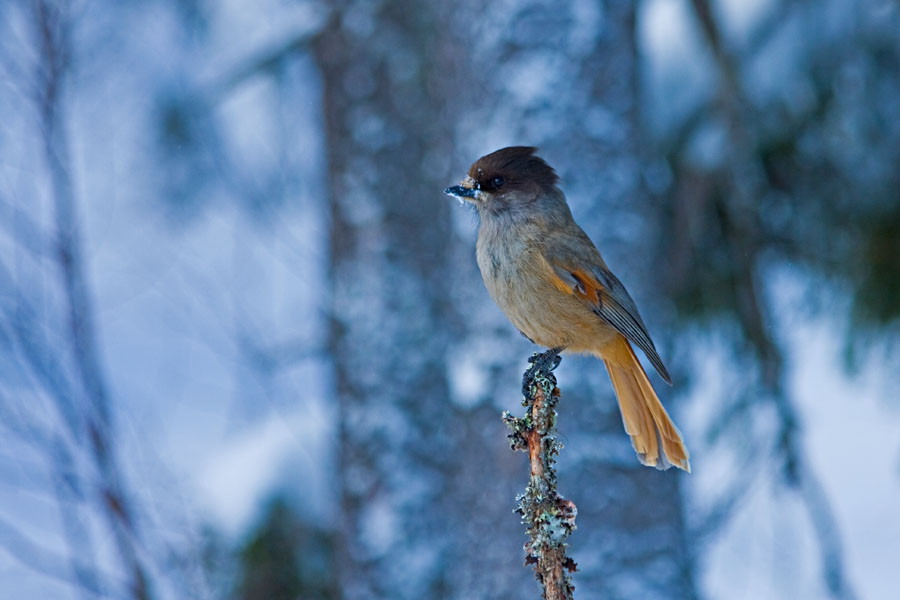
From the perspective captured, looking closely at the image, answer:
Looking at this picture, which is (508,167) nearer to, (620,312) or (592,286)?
(592,286)

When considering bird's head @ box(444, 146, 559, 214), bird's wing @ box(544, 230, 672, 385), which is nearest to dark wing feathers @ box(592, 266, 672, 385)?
bird's wing @ box(544, 230, 672, 385)

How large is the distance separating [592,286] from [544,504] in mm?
1500

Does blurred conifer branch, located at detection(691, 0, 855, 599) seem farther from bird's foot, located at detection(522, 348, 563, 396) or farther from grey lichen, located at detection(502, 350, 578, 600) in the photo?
grey lichen, located at detection(502, 350, 578, 600)

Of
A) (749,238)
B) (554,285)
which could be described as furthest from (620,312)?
(749,238)

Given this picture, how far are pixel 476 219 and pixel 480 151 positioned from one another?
0.79 meters

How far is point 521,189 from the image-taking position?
123 inches

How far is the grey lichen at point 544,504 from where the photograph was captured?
154cm

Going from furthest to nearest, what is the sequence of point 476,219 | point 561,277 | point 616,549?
point 616,549 → point 476,219 → point 561,277

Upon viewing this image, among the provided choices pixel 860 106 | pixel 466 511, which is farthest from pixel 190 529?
pixel 860 106

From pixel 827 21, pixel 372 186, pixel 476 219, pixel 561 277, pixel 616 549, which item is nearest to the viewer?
pixel 561 277

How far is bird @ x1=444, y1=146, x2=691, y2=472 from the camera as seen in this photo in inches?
116

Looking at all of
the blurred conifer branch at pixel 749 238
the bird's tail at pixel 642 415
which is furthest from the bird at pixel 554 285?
the blurred conifer branch at pixel 749 238

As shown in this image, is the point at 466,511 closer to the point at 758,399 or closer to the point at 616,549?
the point at 616,549

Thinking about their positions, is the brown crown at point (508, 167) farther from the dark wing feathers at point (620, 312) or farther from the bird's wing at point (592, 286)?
the dark wing feathers at point (620, 312)
